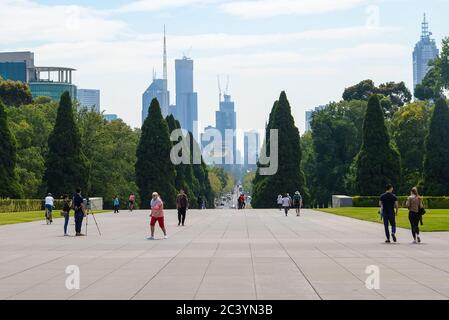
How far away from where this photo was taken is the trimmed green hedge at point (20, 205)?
6462cm

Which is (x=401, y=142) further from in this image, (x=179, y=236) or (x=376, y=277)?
(x=376, y=277)

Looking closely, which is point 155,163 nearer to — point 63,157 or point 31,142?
point 31,142

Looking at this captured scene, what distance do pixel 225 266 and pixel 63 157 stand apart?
64.8m

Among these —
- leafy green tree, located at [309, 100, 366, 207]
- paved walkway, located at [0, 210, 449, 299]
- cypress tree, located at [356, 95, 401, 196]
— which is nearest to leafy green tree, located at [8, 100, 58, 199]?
cypress tree, located at [356, 95, 401, 196]

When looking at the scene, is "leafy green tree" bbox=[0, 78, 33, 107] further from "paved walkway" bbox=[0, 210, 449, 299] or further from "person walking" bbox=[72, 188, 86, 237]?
"paved walkway" bbox=[0, 210, 449, 299]

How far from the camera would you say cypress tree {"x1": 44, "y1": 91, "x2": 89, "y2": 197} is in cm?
8350

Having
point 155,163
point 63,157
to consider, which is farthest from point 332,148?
point 63,157

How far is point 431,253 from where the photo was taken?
81.2ft

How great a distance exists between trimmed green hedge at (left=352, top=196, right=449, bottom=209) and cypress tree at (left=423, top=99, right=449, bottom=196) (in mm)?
8620

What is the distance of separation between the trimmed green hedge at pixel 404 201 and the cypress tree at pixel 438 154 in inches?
A: 339

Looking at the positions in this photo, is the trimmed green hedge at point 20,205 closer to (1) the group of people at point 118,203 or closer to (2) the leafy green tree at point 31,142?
(1) the group of people at point 118,203

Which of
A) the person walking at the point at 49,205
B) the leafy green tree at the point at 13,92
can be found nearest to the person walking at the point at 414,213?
the person walking at the point at 49,205
